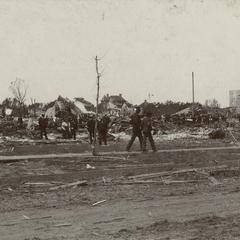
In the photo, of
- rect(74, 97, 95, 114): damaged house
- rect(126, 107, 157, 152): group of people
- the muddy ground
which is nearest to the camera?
the muddy ground

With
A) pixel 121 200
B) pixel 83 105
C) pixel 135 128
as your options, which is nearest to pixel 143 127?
pixel 135 128

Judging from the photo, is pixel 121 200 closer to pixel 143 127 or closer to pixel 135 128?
pixel 143 127

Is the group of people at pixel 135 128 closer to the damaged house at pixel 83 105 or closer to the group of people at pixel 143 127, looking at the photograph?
the group of people at pixel 143 127

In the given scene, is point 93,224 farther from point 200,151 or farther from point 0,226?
point 200,151

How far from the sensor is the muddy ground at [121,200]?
1030cm

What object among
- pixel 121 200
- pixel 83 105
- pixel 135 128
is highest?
pixel 83 105

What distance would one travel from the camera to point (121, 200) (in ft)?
46.0

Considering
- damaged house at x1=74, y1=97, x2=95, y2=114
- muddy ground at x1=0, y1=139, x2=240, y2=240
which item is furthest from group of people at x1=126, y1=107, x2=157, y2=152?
damaged house at x1=74, y1=97, x2=95, y2=114

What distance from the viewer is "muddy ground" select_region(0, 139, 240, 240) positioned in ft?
33.8

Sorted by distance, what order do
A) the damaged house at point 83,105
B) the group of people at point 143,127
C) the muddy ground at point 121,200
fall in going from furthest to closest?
the damaged house at point 83,105, the group of people at point 143,127, the muddy ground at point 121,200

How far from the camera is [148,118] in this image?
84.6 feet

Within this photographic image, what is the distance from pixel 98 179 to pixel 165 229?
7666mm

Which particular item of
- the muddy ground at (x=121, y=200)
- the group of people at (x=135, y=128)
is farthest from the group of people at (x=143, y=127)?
the muddy ground at (x=121, y=200)

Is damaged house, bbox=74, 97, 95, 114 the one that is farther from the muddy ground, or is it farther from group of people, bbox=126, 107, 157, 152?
the muddy ground
